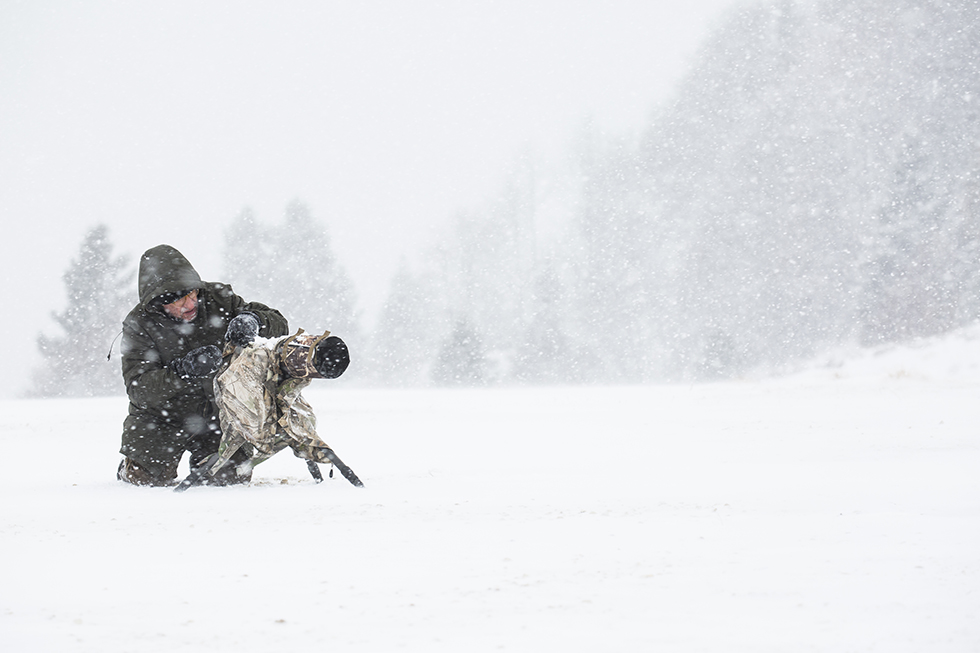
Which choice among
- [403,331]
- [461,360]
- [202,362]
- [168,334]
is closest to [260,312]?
[168,334]

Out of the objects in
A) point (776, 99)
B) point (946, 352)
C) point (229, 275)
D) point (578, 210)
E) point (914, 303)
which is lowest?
point (946, 352)

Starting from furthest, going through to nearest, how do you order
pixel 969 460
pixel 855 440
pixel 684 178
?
pixel 684 178 → pixel 855 440 → pixel 969 460

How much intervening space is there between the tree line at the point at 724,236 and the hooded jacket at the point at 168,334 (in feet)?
75.3

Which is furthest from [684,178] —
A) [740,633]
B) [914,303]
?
[740,633]

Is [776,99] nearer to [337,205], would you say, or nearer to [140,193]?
[337,205]

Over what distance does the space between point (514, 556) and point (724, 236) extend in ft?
104

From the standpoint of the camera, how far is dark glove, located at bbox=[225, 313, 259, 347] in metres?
4.50

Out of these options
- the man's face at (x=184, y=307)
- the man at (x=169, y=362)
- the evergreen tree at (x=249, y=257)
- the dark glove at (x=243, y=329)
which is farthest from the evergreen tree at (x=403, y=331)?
the dark glove at (x=243, y=329)

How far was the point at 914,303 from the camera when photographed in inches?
1048

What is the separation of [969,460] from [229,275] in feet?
119

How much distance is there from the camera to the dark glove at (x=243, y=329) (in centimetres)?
450

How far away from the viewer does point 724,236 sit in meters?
33.0

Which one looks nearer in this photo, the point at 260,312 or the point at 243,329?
the point at 243,329

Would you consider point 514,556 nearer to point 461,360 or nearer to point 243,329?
point 243,329
